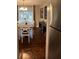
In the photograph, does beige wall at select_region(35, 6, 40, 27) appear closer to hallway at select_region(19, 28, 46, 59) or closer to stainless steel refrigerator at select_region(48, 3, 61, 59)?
hallway at select_region(19, 28, 46, 59)

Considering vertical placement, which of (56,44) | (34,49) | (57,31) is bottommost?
(34,49)

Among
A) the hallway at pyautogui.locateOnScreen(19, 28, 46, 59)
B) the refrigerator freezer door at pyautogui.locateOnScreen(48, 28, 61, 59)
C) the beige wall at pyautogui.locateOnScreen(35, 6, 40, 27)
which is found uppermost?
the beige wall at pyautogui.locateOnScreen(35, 6, 40, 27)

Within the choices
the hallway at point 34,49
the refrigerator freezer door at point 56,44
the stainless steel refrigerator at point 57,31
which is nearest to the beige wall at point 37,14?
the hallway at point 34,49

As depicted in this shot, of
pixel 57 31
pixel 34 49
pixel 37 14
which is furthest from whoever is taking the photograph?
pixel 37 14

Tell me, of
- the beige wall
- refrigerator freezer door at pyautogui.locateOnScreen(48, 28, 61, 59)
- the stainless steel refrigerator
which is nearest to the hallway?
refrigerator freezer door at pyautogui.locateOnScreen(48, 28, 61, 59)

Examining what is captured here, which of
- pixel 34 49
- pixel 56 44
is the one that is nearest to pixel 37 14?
pixel 34 49

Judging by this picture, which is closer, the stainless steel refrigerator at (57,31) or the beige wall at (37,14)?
the stainless steel refrigerator at (57,31)

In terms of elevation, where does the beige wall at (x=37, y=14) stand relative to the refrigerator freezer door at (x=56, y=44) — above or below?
above

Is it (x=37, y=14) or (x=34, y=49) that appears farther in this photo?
(x=37, y=14)

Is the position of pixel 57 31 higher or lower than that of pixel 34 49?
higher

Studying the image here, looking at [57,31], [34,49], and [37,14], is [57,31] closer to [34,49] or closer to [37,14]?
[34,49]

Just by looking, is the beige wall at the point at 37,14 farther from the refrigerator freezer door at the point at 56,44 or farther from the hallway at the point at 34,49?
the refrigerator freezer door at the point at 56,44
